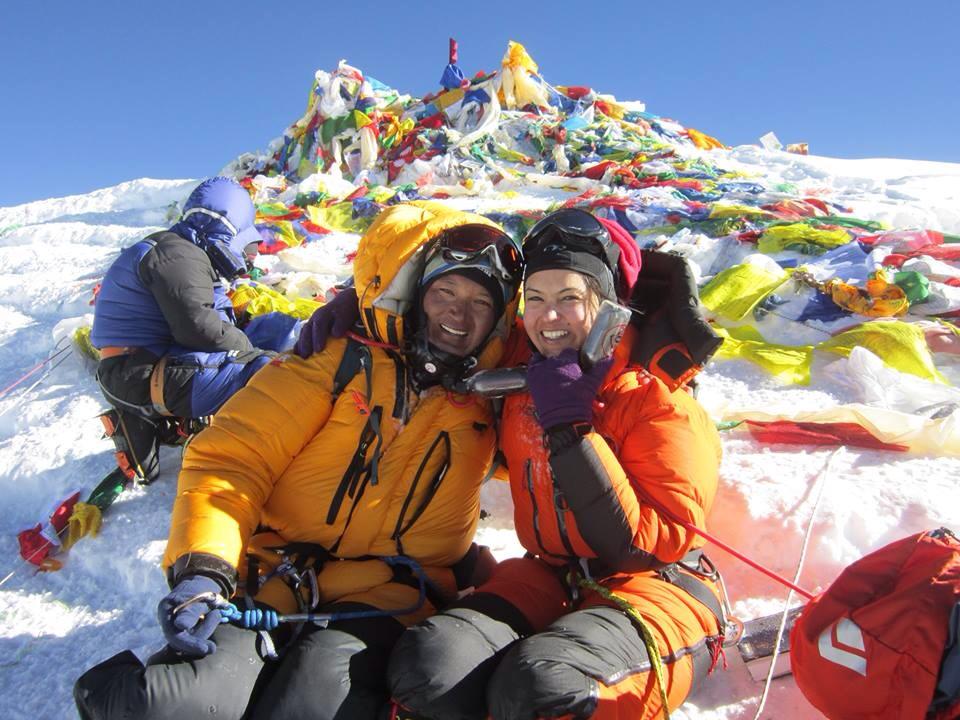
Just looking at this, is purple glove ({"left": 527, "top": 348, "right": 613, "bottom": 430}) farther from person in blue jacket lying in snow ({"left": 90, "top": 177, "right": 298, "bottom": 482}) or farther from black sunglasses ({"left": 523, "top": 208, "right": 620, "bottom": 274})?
person in blue jacket lying in snow ({"left": 90, "top": 177, "right": 298, "bottom": 482})

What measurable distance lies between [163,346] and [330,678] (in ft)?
8.40

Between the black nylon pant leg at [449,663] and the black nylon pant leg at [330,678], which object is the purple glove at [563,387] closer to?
the black nylon pant leg at [449,663]

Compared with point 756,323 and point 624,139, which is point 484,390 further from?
point 624,139

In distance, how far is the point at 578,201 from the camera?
780 centimetres

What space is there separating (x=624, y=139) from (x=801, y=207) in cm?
558

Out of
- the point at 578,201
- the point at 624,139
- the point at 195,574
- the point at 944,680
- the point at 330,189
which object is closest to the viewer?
the point at 944,680

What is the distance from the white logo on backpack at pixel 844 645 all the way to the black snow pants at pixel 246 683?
109 centimetres

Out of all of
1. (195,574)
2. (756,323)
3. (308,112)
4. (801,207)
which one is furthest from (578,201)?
(308,112)

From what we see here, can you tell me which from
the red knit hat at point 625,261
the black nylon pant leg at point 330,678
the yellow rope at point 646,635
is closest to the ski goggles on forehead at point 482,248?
the red knit hat at point 625,261

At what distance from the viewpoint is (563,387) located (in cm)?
185

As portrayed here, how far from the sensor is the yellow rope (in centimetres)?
162

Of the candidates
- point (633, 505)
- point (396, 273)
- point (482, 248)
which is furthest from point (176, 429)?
point (633, 505)

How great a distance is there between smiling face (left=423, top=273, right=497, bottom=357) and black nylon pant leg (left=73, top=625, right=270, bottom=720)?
114 cm

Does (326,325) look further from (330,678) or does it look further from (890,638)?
(890,638)
